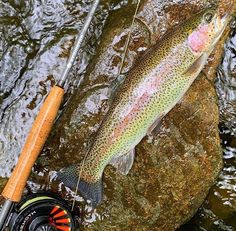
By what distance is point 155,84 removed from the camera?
2.99 metres

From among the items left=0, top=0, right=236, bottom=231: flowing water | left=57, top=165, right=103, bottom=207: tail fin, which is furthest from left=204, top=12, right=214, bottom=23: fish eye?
left=57, top=165, right=103, bottom=207: tail fin

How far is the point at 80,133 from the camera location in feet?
10.9

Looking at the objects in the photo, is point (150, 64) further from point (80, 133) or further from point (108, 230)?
point (108, 230)

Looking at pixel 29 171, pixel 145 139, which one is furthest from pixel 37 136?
pixel 145 139

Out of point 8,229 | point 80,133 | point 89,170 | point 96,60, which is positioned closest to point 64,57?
point 96,60

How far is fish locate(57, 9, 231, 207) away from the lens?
9.67ft

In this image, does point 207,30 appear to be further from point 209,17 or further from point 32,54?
point 32,54

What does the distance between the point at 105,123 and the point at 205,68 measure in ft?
2.84

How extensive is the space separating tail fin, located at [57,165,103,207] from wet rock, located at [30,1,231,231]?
6.3 inches

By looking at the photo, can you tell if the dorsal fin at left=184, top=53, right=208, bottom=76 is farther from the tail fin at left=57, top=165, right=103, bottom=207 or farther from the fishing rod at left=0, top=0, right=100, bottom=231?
the tail fin at left=57, top=165, right=103, bottom=207

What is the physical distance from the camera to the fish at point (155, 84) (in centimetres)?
295

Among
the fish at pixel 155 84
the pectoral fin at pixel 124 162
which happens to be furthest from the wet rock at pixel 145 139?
the fish at pixel 155 84

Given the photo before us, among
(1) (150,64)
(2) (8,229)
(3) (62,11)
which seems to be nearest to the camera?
(1) (150,64)

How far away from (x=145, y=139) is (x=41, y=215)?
885 millimetres
